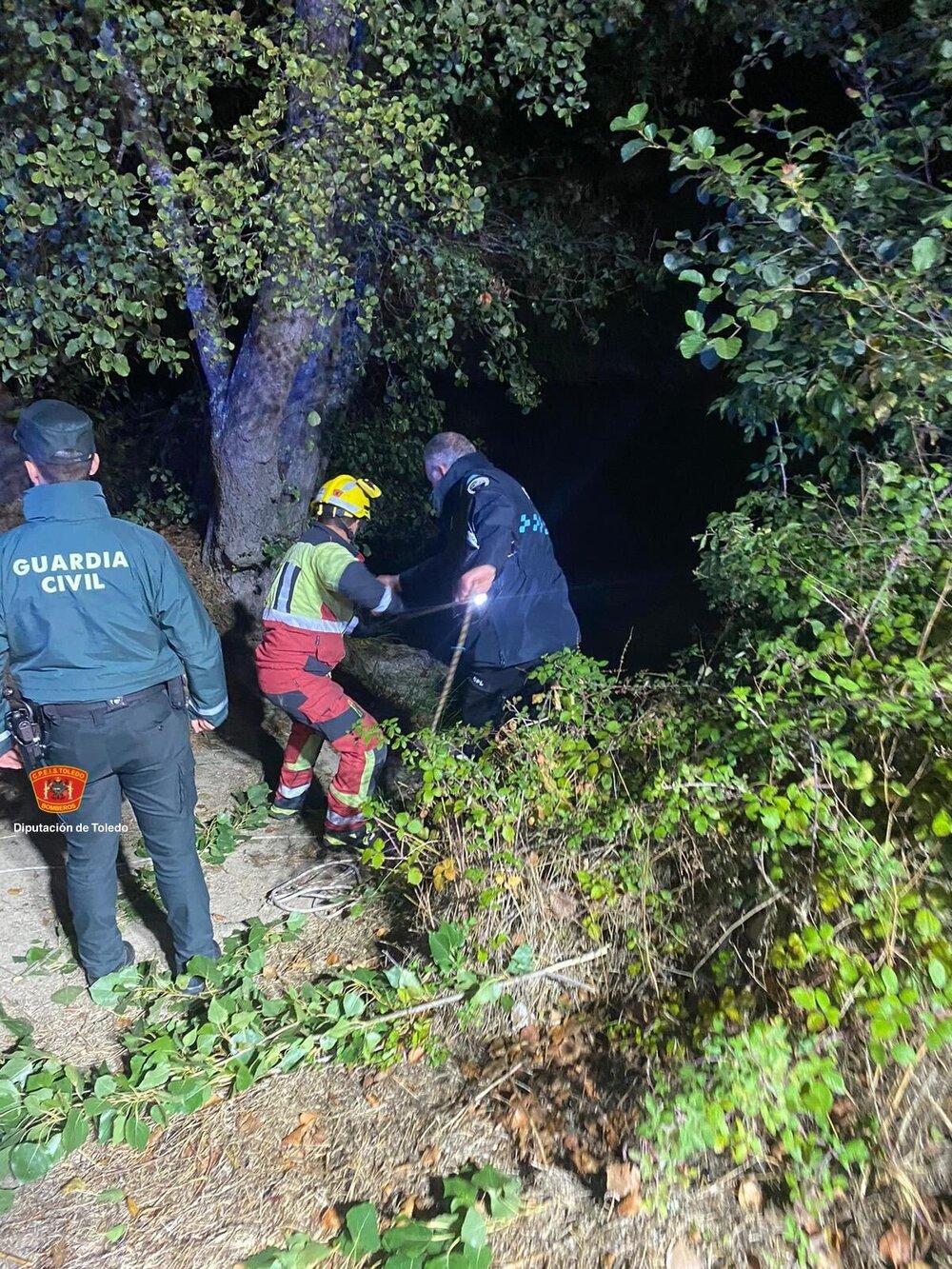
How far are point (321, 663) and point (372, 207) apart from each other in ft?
10.5

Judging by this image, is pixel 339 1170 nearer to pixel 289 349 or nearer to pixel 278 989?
pixel 278 989

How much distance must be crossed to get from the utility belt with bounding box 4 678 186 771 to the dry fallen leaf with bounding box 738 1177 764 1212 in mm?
2472

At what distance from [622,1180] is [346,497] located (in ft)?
10.6

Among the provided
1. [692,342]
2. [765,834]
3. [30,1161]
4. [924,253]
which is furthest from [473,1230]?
[924,253]

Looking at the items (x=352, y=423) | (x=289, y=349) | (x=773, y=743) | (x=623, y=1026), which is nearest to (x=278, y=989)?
(x=623, y=1026)

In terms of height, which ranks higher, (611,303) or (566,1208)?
(611,303)

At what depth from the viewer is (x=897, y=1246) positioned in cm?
193

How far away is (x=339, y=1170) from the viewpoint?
2627 millimetres

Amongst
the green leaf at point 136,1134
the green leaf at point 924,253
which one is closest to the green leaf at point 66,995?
the green leaf at point 136,1134

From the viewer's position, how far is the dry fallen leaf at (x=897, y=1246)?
1910 millimetres

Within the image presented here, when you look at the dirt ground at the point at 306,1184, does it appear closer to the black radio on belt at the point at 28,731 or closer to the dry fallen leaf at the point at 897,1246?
the dry fallen leaf at the point at 897,1246

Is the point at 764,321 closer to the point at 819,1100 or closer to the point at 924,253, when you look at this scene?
the point at 924,253

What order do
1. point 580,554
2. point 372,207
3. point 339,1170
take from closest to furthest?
point 339,1170 < point 372,207 < point 580,554

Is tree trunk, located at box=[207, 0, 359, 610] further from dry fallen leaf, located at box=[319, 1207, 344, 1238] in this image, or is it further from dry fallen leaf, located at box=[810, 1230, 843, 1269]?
dry fallen leaf, located at box=[810, 1230, 843, 1269]
